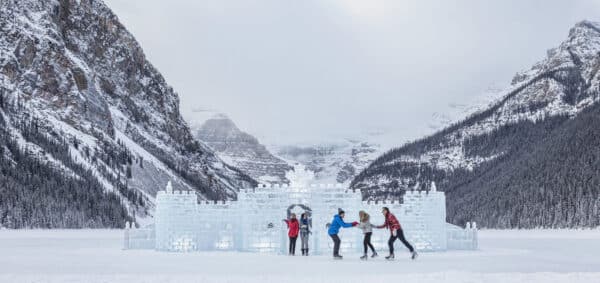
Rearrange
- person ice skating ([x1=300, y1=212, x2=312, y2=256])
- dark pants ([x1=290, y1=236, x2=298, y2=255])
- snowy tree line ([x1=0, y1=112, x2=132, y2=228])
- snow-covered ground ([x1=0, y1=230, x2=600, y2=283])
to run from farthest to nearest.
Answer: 1. snowy tree line ([x1=0, y1=112, x2=132, y2=228])
2. person ice skating ([x1=300, y1=212, x2=312, y2=256])
3. dark pants ([x1=290, y1=236, x2=298, y2=255])
4. snow-covered ground ([x1=0, y1=230, x2=600, y2=283])

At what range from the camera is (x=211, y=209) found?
48.7m

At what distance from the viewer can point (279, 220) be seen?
45.5 m

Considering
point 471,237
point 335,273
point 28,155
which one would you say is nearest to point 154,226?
point 471,237

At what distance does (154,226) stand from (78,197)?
116436mm

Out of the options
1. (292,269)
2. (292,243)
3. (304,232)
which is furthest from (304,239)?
(292,269)

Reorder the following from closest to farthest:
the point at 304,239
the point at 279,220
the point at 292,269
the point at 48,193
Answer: the point at 292,269 → the point at 304,239 → the point at 279,220 → the point at 48,193

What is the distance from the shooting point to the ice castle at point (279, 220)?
45.6m

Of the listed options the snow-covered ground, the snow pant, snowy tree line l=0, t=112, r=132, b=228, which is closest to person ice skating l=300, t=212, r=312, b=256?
the snow pant

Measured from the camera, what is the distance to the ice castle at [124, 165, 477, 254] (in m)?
45.6

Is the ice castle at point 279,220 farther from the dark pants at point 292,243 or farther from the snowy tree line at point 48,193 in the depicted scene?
the snowy tree line at point 48,193

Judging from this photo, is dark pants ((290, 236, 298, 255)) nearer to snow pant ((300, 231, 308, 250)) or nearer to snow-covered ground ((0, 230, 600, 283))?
snow pant ((300, 231, 308, 250))

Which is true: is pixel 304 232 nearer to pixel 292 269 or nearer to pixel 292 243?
pixel 292 243

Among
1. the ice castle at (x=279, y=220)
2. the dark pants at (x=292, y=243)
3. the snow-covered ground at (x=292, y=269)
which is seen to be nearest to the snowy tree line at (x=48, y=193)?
the ice castle at (x=279, y=220)

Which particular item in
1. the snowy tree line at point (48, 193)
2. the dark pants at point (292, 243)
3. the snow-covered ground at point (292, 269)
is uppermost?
the snowy tree line at point (48, 193)
